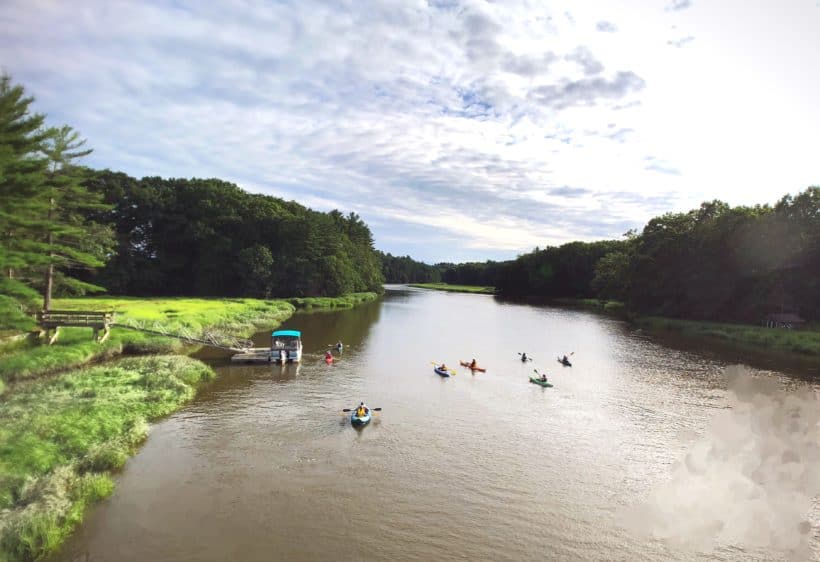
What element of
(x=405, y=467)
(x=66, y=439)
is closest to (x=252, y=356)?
(x=66, y=439)

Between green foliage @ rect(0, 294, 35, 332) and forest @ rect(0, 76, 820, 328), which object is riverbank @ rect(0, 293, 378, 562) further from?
forest @ rect(0, 76, 820, 328)

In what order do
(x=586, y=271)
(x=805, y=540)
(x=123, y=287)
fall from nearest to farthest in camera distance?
(x=805, y=540) → (x=123, y=287) → (x=586, y=271)

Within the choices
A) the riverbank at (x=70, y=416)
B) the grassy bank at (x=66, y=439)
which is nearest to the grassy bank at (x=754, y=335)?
the riverbank at (x=70, y=416)

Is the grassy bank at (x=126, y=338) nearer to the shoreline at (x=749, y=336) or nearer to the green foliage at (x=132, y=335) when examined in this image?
the green foliage at (x=132, y=335)

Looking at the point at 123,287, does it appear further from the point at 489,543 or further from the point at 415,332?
the point at 489,543

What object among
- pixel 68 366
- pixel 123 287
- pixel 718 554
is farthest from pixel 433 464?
pixel 123 287

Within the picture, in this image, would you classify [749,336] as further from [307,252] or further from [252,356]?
[307,252]

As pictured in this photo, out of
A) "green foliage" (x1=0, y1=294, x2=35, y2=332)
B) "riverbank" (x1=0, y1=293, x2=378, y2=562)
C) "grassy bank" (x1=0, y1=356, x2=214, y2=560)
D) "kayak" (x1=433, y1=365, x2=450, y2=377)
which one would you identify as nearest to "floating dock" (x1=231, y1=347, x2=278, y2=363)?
"riverbank" (x1=0, y1=293, x2=378, y2=562)
